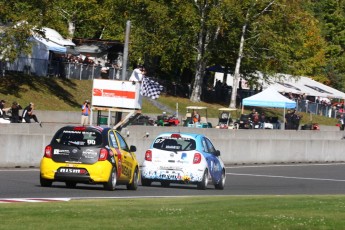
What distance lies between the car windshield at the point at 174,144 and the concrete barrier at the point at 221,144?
20.8 feet

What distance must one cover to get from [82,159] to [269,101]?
40.7 m

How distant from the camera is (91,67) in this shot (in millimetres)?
66625

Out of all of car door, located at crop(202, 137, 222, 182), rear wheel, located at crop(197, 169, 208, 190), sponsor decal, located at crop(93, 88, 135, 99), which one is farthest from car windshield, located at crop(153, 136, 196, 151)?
sponsor decal, located at crop(93, 88, 135, 99)

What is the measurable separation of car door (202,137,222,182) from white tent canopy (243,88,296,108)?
3509cm

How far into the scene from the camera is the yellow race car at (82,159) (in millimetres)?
22016

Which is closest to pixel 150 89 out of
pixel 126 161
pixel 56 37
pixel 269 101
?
pixel 269 101

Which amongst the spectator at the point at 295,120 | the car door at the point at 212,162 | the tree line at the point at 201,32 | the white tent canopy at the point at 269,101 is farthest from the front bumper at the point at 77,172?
the tree line at the point at 201,32

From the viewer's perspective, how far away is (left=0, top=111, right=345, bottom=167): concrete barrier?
31.0 meters

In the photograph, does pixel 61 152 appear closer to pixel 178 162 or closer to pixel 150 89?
pixel 178 162

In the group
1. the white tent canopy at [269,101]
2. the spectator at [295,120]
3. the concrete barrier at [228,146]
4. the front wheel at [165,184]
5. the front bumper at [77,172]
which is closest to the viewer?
the front bumper at [77,172]

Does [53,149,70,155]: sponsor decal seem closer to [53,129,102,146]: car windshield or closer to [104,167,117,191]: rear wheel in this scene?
[53,129,102,146]: car windshield

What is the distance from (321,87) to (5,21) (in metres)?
36.8

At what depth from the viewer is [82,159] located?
72.5 ft

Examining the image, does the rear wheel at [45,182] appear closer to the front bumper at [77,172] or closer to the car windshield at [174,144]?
the front bumper at [77,172]
